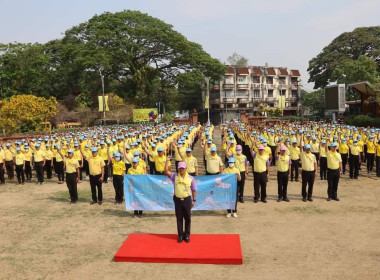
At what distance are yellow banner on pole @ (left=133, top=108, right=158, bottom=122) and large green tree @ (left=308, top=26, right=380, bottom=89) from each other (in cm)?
3375

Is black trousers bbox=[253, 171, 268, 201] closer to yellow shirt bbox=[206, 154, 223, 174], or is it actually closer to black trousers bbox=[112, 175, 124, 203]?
yellow shirt bbox=[206, 154, 223, 174]

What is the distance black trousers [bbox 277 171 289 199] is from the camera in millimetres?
10613

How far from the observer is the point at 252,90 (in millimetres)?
67625

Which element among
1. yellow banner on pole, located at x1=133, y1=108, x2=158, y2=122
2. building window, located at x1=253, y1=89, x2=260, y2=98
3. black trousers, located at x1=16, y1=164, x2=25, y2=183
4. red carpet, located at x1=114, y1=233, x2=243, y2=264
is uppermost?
building window, located at x1=253, y1=89, x2=260, y2=98

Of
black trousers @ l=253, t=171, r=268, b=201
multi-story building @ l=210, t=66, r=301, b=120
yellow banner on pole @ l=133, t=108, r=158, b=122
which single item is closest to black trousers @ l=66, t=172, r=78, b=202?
black trousers @ l=253, t=171, r=268, b=201

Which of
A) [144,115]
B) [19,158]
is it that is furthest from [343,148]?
[144,115]

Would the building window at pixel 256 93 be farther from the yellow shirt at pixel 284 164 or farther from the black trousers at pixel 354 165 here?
the yellow shirt at pixel 284 164

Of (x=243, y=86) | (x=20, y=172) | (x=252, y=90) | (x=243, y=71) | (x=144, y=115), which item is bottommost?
(x=20, y=172)

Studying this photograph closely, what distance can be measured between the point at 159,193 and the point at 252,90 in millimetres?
60155

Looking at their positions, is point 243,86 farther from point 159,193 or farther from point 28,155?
point 159,193

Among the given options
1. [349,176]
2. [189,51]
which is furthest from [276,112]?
[349,176]

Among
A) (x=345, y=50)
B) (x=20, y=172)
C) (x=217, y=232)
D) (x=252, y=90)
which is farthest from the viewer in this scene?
(x=252, y=90)

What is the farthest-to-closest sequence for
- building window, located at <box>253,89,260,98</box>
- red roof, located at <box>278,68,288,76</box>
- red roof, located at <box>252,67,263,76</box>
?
red roof, located at <box>278,68,288,76</box>
building window, located at <box>253,89,260,98</box>
red roof, located at <box>252,67,263,76</box>

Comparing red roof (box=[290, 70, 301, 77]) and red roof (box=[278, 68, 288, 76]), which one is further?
red roof (box=[290, 70, 301, 77])
